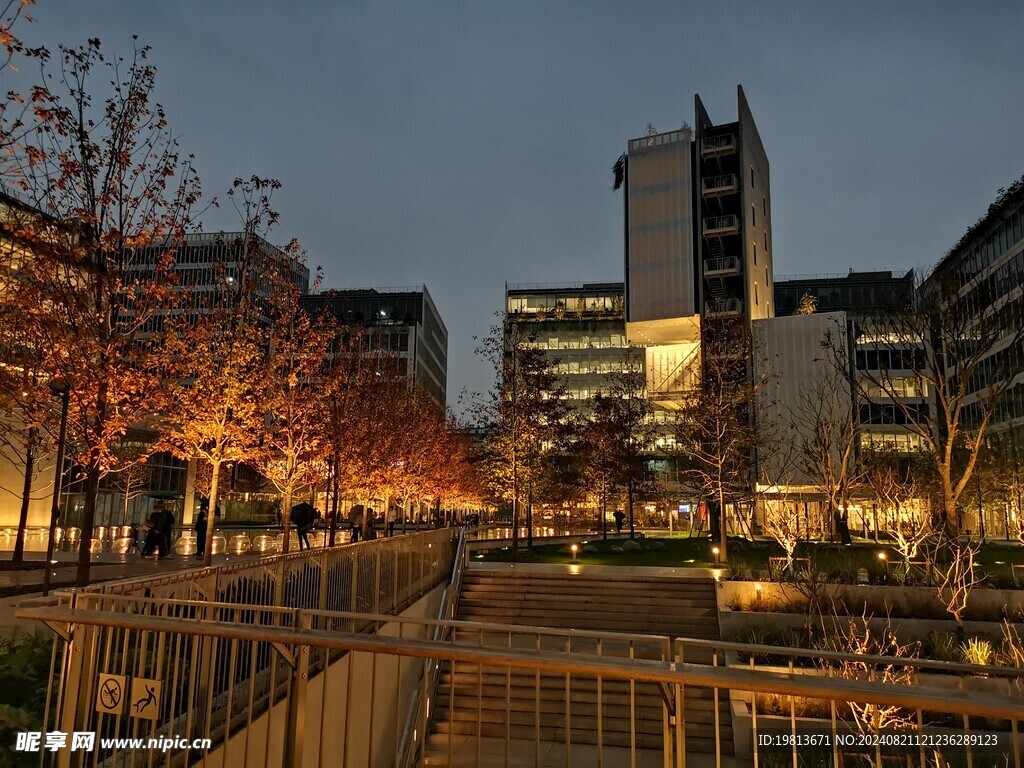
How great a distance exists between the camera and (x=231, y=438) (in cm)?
1744

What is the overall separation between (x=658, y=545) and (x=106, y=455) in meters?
24.2

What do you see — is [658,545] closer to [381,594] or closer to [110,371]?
[381,594]

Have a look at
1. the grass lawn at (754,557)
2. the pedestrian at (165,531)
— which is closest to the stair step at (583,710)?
the grass lawn at (754,557)

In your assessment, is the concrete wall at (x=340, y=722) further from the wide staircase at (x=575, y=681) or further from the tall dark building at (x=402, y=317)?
Result: the tall dark building at (x=402, y=317)

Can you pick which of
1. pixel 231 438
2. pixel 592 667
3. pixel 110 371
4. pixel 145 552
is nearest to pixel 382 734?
pixel 110 371

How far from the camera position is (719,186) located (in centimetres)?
4894

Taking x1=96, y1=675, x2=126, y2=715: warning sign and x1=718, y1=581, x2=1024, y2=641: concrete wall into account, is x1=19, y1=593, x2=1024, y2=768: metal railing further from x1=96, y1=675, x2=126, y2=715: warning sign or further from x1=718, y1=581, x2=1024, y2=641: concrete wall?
x1=718, y1=581, x2=1024, y2=641: concrete wall

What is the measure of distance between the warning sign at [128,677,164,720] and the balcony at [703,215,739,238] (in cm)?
4801

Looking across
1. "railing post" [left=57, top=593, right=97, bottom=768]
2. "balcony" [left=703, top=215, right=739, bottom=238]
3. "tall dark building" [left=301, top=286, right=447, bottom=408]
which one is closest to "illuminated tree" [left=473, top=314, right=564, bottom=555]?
"balcony" [left=703, top=215, right=739, bottom=238]

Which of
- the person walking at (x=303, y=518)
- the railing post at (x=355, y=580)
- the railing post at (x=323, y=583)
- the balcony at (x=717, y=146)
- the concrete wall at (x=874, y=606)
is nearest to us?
the railing post at (x=323, y=583)

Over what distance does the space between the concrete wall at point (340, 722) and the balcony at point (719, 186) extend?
4084cm

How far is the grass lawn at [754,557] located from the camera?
18906 mm

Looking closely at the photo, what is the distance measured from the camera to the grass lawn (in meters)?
18.9

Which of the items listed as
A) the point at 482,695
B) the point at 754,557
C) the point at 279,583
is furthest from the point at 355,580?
→ the point at 754,557
